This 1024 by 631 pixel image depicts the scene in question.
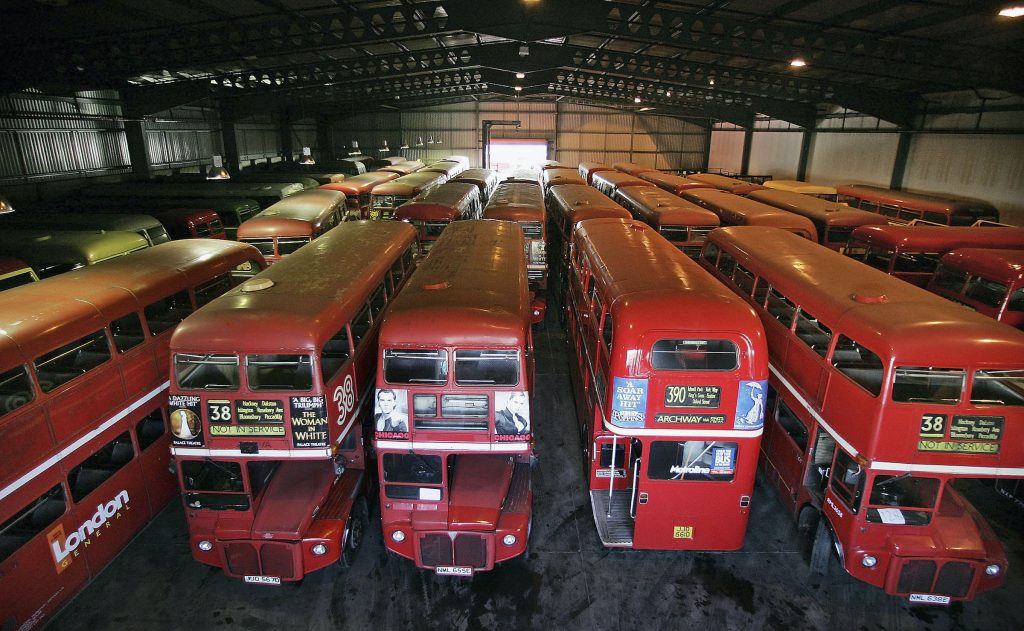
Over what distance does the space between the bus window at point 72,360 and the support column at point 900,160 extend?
24.7 metres

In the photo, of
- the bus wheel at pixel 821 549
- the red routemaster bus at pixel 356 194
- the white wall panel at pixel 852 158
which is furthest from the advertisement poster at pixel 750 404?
the white wall panel at pixel 852 158

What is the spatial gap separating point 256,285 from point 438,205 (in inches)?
325

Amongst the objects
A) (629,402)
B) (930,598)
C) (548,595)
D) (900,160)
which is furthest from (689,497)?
(900,160)

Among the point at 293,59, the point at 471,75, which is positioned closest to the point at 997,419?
the point at 293,59

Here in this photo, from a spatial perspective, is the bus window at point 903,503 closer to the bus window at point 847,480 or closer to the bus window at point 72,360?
the bus window at point 847,480

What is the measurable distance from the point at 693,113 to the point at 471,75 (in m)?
14.9

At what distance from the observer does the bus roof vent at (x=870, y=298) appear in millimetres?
6160

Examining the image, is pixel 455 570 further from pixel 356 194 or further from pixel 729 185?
pixel 729 185

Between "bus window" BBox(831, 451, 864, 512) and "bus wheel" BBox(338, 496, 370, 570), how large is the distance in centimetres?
566

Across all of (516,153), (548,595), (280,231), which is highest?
(516,153)

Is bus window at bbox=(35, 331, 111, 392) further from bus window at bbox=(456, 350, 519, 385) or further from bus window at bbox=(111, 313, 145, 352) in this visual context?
bus window at bbox=(456, 350, 519, 385)

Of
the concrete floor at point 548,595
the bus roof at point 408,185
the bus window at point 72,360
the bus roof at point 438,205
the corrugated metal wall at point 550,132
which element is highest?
the corrugated metal wall at point 550,132

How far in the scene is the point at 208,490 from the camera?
5.95 m

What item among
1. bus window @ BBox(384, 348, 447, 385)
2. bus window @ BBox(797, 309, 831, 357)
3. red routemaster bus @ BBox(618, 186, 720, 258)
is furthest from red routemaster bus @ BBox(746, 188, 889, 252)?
bus window @ BBox(384, 348, 447, 385)
